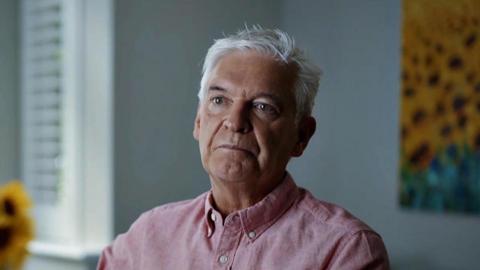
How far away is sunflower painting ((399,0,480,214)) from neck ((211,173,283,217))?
1514 mm

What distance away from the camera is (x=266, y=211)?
1.21 metres

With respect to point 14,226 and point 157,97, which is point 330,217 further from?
point 157,97

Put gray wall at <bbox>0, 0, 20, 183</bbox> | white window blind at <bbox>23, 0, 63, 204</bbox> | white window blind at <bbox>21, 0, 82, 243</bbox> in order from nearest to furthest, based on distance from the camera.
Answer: white window blind at <bbox>21, 0, 82, 243</bbox>, white window blind at <bbox>23, 0, 63, 204</bbox>, gray wall at <bbox>0, 0, 20, 183</bbox>

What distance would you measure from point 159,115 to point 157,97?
0.24 ft

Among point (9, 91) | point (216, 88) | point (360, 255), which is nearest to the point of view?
point (360, 255)

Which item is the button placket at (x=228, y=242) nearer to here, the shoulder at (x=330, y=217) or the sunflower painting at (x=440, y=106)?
the shoulder at (x=330, y=217)

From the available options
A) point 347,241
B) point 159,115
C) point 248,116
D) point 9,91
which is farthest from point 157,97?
point 347,241

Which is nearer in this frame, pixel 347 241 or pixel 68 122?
pixel 347 241

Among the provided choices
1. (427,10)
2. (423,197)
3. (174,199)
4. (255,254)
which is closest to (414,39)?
(427,10)

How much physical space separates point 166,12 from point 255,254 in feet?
5.64

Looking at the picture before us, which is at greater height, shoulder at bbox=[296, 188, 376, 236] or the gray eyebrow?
the gray eyebrow

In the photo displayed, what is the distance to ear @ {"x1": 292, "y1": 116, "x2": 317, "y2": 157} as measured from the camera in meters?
1.26

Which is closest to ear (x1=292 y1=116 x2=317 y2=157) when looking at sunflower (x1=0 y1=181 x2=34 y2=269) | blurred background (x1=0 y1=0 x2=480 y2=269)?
sunflower (x1=0 y1=181 x2=34 y2=269)

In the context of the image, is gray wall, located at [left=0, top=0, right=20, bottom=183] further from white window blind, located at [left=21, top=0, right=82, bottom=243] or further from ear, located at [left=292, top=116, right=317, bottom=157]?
ear, located at [left=292, top=116, right=317, bottom=157]
